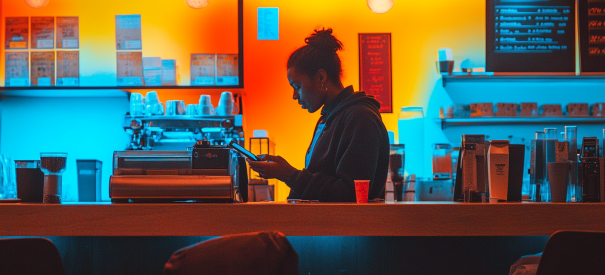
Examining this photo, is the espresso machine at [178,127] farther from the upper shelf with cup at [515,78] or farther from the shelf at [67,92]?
the upper shelf with cup at [515,78]

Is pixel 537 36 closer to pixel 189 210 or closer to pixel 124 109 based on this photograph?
pixel 124 109

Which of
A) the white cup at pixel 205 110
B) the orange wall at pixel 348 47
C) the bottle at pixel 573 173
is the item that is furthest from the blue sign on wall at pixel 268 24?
the bottle at pixel 573 173

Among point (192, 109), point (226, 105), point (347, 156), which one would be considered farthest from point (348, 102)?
point (192, 109)

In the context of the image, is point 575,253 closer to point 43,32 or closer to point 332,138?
point 332,138

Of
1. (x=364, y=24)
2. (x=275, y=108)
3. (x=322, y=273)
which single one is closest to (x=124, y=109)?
(x=275, y=108)

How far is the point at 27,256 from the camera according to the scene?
119cm

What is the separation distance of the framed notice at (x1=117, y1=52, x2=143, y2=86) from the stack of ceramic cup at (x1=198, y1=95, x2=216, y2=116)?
544mm

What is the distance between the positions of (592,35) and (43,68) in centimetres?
443

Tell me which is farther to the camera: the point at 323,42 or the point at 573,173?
Result: the point at 323,42

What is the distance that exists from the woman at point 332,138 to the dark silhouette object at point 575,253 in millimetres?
769

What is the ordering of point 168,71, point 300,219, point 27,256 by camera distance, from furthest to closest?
point 168,71
point 300,219
point 27,256

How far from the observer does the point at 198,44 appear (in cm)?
430

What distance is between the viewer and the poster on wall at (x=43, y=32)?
4.28 metres

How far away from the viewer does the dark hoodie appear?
6.19 feet
